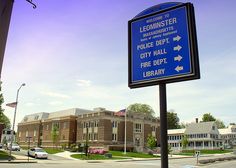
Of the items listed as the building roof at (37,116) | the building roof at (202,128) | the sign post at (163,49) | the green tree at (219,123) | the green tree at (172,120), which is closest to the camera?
the sign post at (163,49)

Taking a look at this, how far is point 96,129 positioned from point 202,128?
48916 mm

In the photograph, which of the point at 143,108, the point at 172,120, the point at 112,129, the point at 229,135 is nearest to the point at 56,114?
the point at 112,129

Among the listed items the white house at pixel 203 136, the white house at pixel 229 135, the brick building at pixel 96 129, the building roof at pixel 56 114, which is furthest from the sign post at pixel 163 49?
the white house at pixel 229 135

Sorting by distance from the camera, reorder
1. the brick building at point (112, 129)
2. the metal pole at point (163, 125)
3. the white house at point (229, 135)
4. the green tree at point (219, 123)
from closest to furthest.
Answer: the metal pole at point (163, 125), the brick building at point (112, 129), the white house at point (229, 135), the green tree at point (219, 123)

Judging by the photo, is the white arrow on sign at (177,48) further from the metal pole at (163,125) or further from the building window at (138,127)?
the building window at (138,127)

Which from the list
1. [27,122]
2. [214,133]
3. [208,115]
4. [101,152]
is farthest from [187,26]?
[208,115]

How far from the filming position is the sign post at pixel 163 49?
15.1 feet

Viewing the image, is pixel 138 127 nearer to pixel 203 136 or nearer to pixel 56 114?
pixel 56 114

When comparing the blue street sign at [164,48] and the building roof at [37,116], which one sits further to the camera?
the building roof at [37,116]

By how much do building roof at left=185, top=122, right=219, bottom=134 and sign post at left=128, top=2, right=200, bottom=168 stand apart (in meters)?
97.6

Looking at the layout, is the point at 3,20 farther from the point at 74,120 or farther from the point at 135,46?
the point at 74,120

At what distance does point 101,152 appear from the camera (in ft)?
177

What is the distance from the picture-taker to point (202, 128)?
100125 mm

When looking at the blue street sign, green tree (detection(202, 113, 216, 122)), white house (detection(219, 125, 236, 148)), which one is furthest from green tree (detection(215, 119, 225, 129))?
the blue street sign
